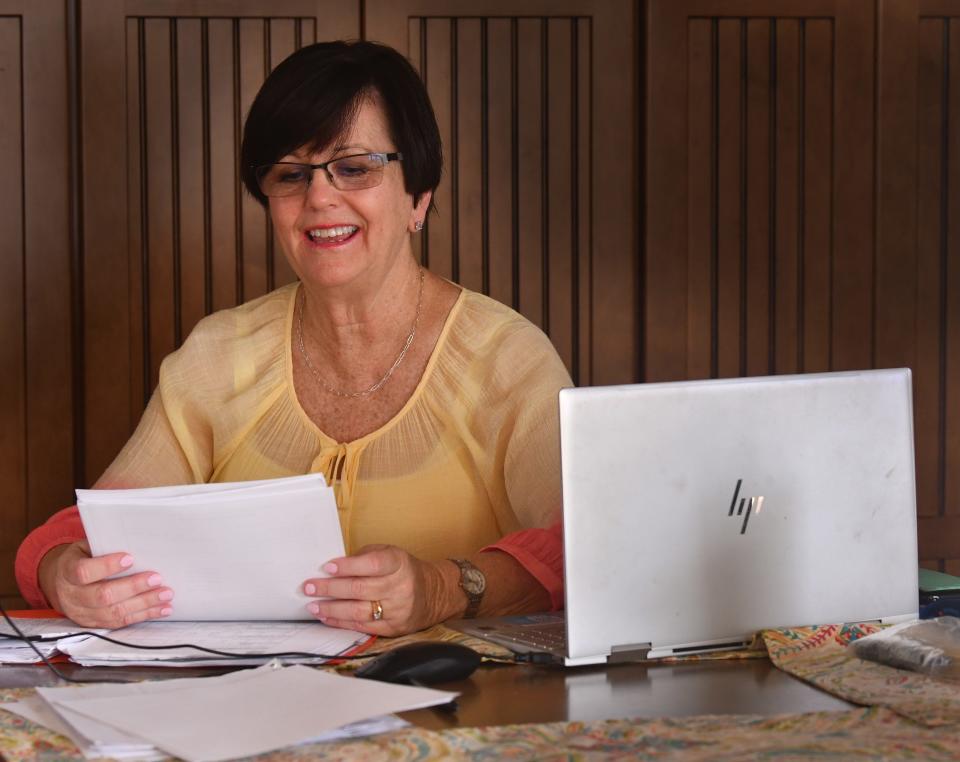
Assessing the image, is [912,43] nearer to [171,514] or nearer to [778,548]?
[778,548]

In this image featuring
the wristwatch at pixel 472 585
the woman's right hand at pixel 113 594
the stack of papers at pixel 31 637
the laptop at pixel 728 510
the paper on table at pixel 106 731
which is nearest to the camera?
the paper on table at pixel 106 731

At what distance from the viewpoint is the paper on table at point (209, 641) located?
1.37m

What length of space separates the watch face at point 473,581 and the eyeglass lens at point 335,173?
661 millimetres

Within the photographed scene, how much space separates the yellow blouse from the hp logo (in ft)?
1.84

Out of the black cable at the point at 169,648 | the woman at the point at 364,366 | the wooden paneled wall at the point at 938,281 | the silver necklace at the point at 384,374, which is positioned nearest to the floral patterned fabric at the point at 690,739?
the black cable at the point at 169,648

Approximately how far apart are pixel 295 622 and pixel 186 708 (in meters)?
0.39

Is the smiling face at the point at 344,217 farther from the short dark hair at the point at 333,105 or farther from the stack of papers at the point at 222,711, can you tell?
the stack of papers at the point at 222,711

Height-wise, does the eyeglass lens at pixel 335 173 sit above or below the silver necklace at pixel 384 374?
above

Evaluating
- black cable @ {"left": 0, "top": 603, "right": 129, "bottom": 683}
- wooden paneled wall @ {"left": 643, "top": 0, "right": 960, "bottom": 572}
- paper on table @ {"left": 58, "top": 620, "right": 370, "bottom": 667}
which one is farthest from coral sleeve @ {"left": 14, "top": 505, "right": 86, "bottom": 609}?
wooden paneled wall @ {"left": 643, "top": 0, "right": 960, "bottom": 572}

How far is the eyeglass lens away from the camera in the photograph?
1967 millimetres

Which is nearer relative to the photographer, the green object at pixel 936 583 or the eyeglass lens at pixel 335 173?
the green object at pixel 936 583

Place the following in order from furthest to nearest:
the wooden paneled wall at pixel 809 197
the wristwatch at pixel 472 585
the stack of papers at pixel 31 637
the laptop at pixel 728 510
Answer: the wooden paneled wall at pixel 809 197 < the wristwatch at pixel 472 585 < the stack of papers at pixel 31 637 < the laptop at pixel 728 510

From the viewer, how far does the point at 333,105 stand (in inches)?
76.9


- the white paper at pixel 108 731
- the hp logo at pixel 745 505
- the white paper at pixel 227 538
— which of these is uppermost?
the hp logo at pixel 745 505
